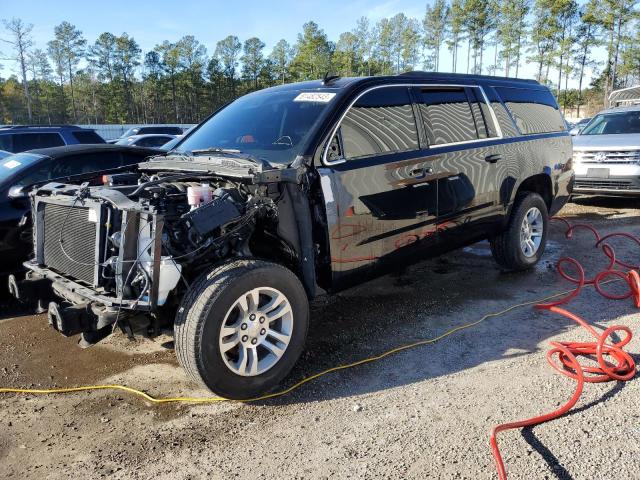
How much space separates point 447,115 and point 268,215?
2.14m

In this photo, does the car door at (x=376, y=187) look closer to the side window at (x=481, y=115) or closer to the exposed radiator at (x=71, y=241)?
the side window at (x=481, y=115)

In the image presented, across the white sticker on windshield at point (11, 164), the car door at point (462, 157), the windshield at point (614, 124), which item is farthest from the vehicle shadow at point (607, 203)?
the white sticker on windshield at point (11, 164)

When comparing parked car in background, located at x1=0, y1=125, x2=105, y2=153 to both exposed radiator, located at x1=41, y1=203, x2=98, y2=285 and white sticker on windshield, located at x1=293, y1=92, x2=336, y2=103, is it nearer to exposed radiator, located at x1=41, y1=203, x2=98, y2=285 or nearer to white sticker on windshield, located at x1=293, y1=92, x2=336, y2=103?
exposed radiator, located at x1=41, y1=203, x2=98, y2=285

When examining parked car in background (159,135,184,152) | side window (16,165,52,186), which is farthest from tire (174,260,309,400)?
side window (16,165,52,186)

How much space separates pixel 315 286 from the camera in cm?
359

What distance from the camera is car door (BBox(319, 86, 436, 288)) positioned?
141 inches

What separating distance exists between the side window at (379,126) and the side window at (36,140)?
26.9 ft

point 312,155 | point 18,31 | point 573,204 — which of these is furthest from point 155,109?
point 312,155

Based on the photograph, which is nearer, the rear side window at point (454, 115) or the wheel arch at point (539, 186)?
the rear side window at point (454, 115)

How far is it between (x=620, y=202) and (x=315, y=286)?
9430 millimetres

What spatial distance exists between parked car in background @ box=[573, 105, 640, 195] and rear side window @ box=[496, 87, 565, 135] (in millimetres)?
3700

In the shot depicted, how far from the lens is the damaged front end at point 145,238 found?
→ 2.91 meters

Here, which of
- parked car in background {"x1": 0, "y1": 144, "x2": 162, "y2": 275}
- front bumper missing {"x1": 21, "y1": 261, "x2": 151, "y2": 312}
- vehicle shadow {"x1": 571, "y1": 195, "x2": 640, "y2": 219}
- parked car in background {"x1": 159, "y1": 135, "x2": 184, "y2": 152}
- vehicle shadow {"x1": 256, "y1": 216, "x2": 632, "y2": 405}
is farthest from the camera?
vehicle shadow {"x1": 571, "y1": 195, "x2": 640, "y2": 219}

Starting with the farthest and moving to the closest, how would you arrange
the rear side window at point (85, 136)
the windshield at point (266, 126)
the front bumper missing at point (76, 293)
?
1. the rear side window at point (85, 136)
2. the windshield at point (266, 126)
3. the front bumper missing at point (76, 293)
